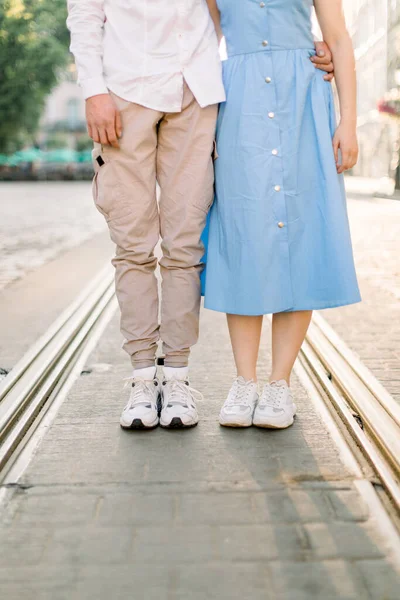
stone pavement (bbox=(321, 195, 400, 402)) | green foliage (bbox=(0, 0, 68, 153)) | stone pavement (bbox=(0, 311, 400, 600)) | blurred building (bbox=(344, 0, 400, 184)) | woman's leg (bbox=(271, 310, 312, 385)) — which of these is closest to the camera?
stone pavement (bbox=(0, 311, 400, 600))

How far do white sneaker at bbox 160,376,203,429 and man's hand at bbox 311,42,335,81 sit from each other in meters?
1.30

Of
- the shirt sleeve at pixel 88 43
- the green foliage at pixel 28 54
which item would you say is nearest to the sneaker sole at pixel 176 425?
the shirt sleeve at pixel 88 43

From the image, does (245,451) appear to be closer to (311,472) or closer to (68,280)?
(311,472)

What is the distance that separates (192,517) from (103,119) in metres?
1.43

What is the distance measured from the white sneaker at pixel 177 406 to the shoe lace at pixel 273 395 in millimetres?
274

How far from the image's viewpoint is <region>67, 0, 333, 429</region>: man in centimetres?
294

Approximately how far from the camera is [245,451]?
288 centimetres

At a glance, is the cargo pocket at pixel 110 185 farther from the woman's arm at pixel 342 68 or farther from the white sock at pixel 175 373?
the woman's arm at pixel 342 68

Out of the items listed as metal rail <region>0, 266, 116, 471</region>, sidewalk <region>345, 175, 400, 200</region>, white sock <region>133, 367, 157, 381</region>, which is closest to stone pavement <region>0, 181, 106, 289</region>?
metal rail <region>0, 266, 116, 471</region>

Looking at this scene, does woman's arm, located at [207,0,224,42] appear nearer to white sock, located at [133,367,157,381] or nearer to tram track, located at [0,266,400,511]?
white sock, located at [133,367,157,381]

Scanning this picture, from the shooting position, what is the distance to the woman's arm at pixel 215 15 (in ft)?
10.0

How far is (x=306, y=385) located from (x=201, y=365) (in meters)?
0.68

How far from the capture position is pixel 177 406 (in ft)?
10.4

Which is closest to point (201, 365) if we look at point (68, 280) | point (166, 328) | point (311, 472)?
point (166, 328)
